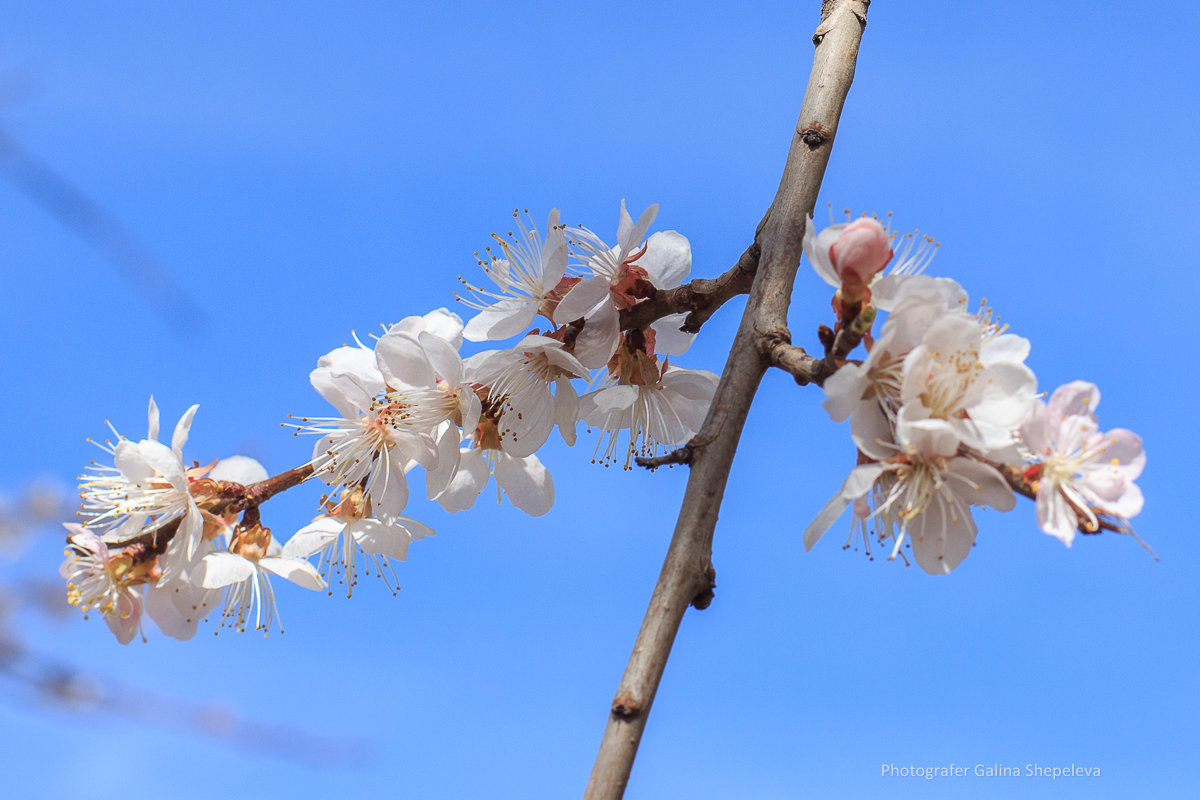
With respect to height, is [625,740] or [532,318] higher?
[532,318]

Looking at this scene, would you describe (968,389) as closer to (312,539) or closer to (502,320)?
(502,320)

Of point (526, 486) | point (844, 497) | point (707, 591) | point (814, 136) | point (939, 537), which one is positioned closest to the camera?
point (707, 591)

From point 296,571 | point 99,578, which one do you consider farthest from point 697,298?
point 99,578

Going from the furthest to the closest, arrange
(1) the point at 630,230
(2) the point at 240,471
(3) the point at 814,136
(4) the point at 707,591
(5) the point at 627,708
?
(2) the point at 240,471, (1) the point at 630,230, (3) the point at 814,136, (4) the point at 707,591, (5) the point at 627,708

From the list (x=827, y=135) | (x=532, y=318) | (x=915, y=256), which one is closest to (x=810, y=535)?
(x=915, y=256)

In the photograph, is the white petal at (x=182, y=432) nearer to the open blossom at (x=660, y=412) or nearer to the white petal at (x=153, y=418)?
the white petal at (x=153, y=418)

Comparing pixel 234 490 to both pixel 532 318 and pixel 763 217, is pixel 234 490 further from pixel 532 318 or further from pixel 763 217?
pixel 763 217

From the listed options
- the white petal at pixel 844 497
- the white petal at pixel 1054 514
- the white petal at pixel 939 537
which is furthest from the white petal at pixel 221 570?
the white petal at pixel 1054 514
